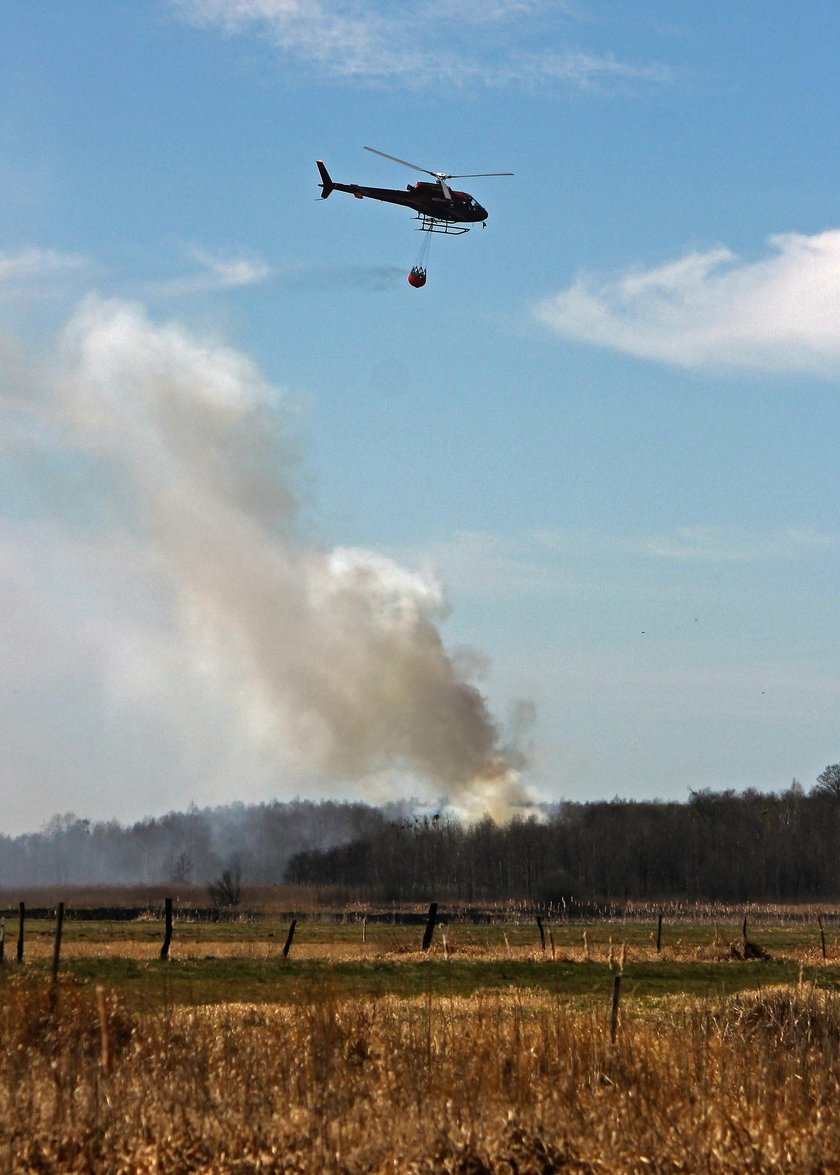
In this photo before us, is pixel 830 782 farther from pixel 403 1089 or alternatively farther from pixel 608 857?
pixel 403 1089

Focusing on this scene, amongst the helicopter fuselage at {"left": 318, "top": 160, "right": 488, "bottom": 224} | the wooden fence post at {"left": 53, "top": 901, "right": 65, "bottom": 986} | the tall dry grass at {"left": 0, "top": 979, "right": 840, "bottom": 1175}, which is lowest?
the tall dry grass at {"left": 0, "top": 979, "right": 840, "bottom": 1175}

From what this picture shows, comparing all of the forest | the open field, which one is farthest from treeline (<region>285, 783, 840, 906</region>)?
the open field

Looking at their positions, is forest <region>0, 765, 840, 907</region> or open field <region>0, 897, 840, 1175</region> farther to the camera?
forest <region>0, 765, 840, 907</region>

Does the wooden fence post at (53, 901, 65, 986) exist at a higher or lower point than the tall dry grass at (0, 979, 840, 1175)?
higher

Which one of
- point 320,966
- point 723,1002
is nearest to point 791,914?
point 320,966

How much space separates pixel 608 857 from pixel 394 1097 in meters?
114

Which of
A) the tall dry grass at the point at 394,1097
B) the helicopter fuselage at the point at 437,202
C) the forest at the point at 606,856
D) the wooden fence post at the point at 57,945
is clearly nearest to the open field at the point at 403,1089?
the tall dry grass at the point at 394,1097

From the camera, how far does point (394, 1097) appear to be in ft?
52.5

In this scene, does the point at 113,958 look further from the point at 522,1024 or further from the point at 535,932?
the point at 535,932

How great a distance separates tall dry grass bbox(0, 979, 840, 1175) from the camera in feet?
46.4

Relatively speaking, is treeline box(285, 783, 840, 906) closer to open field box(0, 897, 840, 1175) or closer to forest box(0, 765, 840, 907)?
forest box(0, 765, 840, 907)

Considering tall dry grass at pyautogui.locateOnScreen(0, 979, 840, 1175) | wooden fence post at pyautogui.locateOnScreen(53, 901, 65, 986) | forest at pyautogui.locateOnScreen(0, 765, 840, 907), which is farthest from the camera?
forest at pyautogui.locateOnScreen(0, 765, 840, 907)

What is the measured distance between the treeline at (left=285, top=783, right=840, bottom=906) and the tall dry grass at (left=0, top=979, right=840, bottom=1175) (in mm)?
95023

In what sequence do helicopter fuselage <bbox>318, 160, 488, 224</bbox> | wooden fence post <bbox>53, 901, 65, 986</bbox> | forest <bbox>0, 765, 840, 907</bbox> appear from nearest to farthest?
wooden fence post <bbox>53, 901, 65, 986</bbox>
helicopter fuselage <bbox>318, 160, 488, 224</bbox>
forest <bbox>0, 765, 840, 907</bbox>
